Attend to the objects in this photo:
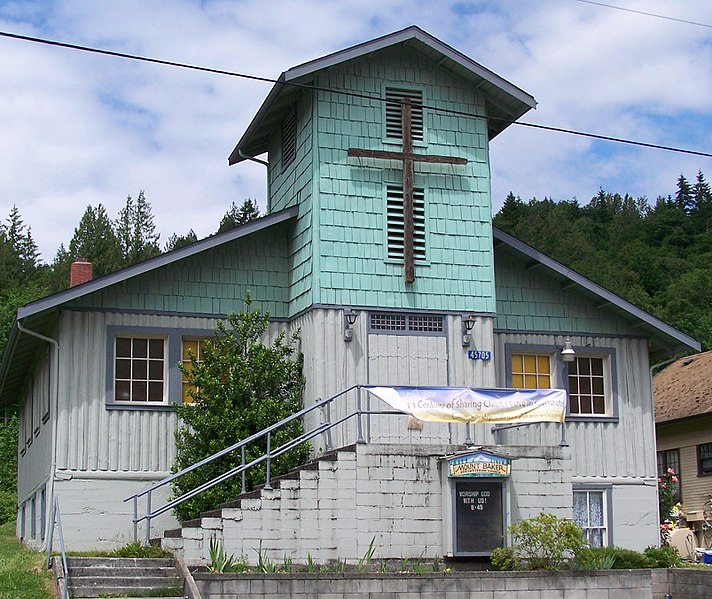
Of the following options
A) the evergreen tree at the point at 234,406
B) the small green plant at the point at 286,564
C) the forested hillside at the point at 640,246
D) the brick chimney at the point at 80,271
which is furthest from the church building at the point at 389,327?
the forested hillside at the point at 640,246

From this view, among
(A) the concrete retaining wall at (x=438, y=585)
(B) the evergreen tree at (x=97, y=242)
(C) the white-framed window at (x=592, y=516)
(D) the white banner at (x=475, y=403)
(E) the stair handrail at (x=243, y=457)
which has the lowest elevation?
(A) the concrete retaining wall at (x=438, y=585)

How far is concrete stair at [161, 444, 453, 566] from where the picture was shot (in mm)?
18219

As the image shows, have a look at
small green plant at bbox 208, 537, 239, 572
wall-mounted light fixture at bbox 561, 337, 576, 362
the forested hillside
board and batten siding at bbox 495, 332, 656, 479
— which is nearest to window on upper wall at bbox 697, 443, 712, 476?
board and batten siding at bbox 495, 332, 656, 479

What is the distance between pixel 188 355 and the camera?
71.8 ft

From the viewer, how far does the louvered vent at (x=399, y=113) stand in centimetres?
2256

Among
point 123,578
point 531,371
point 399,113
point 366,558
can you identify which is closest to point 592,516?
point 531,371

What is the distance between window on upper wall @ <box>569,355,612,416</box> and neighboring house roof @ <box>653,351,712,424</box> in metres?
9.11

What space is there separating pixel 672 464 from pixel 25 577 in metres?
23.0

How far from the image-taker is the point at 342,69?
73.5 feet

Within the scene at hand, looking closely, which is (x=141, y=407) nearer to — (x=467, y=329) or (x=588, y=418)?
(x=467, y=329)

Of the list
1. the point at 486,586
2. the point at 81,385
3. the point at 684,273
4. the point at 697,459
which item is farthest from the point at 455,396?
the point at 684,273

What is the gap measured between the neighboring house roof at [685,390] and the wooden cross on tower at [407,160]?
1418 centimetres

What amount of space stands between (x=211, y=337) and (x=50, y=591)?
6779mm

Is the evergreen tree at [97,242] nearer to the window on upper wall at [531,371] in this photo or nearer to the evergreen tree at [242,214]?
the evergreen tree at [242,214]
